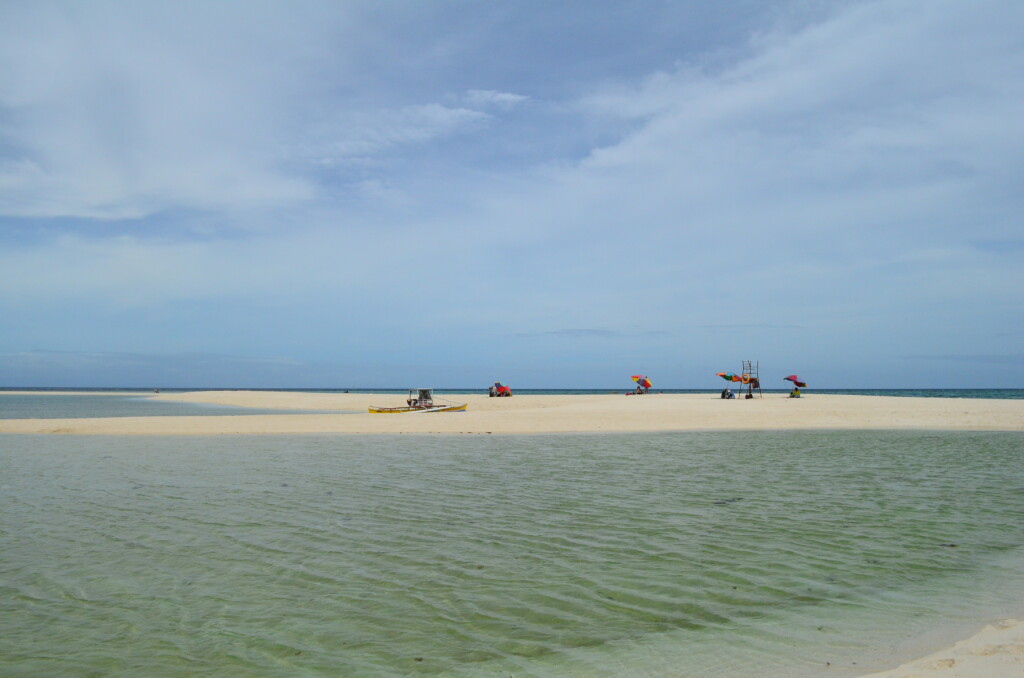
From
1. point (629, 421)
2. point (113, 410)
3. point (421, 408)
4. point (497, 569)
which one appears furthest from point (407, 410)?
point (497, 569)

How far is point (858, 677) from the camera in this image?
523 cm

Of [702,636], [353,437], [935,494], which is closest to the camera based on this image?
[702,636]

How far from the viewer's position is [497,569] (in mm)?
8609

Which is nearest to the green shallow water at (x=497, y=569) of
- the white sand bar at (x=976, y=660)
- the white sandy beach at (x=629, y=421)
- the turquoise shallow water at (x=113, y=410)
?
the white sand bar at (x=976, y=660)

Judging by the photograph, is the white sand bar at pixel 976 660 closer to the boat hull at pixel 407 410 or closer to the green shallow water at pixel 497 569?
the green shallow water at pixel 497 569

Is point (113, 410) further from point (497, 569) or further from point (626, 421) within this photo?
point (497, 569)

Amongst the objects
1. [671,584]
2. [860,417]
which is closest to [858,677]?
[671,584]

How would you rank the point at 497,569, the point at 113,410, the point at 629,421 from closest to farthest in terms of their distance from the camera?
the point at 497,569 → the point at 629,421 → the point at 113,410

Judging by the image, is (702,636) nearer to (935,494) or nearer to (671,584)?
(671,584)

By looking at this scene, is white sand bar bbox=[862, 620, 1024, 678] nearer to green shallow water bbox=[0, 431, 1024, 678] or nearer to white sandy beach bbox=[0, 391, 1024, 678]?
green shallow water bbox=[0, 431, 1024, 678]

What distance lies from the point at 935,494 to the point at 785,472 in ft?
12.6

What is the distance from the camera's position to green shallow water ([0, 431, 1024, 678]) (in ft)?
19.9

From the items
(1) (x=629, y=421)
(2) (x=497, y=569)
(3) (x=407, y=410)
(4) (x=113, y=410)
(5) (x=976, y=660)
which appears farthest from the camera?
(4) (x=113, y=410)

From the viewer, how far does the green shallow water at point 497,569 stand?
605 cm
